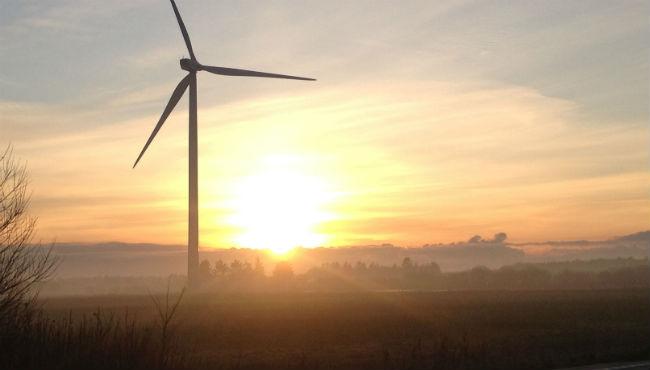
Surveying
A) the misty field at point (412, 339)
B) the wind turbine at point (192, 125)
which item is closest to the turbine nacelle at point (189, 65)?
the wind turbine at point (192, 125)

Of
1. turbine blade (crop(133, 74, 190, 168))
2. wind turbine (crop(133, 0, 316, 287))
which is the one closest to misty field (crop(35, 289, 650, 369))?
wind turbine (crop(133, 0, 316, 287))

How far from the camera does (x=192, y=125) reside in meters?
65.9

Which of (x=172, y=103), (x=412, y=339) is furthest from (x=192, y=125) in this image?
(x=412, y=339)

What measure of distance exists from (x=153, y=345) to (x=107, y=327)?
163cm

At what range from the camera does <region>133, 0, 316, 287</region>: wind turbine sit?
64.3 meters

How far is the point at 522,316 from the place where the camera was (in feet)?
255

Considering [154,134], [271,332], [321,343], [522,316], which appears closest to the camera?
[321,343]

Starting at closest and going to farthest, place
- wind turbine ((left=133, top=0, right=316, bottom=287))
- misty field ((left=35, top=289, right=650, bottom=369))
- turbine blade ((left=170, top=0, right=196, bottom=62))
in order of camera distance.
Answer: misty field ((left=35, top=289, right=650, bottom=369))
wind turbine ((left=133, top=0, right=316, bottom=287))
turbine blade ((left=170, top=0, right=196, bottom=62))

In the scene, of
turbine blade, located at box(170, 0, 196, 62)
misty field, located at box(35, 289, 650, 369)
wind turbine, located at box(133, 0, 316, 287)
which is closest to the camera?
misty field, located at box(35, 289, 650, 369)

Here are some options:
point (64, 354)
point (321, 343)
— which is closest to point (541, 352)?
point (321, 343)

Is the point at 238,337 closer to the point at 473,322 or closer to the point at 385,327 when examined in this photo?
the point at 385,327

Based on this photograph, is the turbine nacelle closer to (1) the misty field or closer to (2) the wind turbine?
(2) the wind turbine

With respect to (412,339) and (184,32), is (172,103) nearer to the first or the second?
(184,32)

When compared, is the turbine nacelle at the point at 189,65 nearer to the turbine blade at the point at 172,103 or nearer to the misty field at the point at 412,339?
the turbine blade at the point at 172,103
